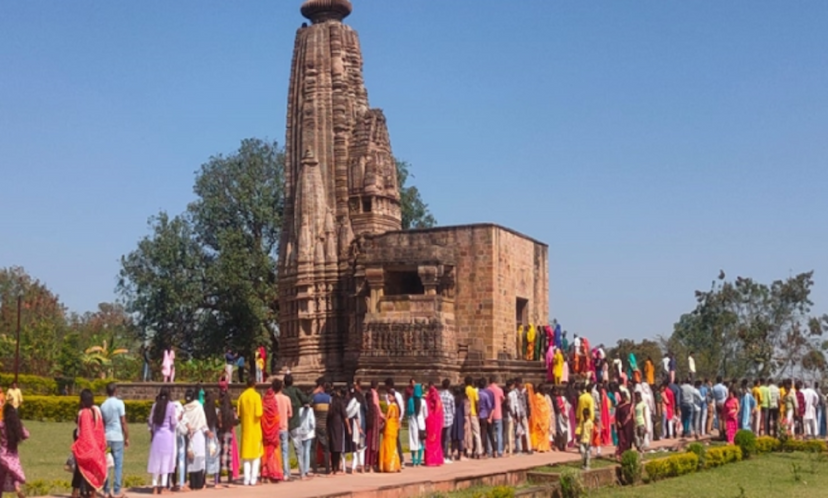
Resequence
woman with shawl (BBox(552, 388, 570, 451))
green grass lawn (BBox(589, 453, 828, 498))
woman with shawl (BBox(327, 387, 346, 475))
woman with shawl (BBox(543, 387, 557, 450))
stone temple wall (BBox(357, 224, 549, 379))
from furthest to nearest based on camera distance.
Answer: stone temple wall (BBox(357, 224, 549, 379))
woman with shawl (BBox(552, 388, 570, 451))
woman with shawl (BBox(543, 387, 557, 450))
woman with shawl (BBox(327, 387, 346, 475))
green grass lawn (BBox(589, 453, 828, 498))

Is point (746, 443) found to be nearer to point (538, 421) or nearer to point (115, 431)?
point (538, 421)

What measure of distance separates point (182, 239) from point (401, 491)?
28.6 metres

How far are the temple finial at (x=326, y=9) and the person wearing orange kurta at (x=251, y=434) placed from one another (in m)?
20.6

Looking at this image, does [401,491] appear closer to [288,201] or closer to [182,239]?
[288,201]

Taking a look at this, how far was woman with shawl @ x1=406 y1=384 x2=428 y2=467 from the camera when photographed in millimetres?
15797

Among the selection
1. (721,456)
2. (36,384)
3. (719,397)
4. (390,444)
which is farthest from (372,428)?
(36,384)

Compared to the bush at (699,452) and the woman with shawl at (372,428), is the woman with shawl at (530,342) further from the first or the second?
the woman with shawl at (372,428)

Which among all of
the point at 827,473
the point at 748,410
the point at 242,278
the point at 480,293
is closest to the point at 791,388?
the point at 748,410

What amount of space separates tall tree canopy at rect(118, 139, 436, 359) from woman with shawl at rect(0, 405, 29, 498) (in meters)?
27.8

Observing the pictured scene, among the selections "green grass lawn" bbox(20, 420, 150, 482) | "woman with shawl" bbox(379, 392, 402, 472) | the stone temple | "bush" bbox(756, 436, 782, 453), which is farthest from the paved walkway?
the stone temple

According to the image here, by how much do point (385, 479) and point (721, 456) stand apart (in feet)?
22.2

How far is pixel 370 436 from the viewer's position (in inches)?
584

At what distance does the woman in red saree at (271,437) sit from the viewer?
13016 millimetres

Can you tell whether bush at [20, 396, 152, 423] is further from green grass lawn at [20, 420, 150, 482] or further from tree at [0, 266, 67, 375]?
tree at [0, 266, 67, 375]
